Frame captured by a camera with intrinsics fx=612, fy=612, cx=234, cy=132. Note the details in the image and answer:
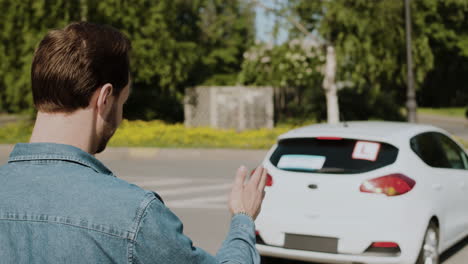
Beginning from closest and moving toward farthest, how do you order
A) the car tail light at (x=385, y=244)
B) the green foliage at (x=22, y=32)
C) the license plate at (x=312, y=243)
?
1. the car tail light at (x=385, y=244)
2. the license plate at (x=312, y=243)
3. the green foliage at (x=22, y=32)

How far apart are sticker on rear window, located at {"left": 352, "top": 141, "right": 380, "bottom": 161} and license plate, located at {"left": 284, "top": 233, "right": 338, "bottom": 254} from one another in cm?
77

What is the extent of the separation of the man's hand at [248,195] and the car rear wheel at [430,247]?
142 inches

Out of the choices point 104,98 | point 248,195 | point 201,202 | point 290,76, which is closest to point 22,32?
point 290,76

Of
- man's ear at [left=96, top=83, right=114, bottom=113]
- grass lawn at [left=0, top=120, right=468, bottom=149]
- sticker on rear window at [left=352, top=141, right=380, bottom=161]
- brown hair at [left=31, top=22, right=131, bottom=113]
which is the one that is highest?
brown hair at [left=31, top=22, right=131, bottom=113]

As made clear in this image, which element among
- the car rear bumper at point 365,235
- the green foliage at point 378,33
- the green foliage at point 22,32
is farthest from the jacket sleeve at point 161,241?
the green foliage at point 22,32

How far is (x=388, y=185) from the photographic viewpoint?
5.03m

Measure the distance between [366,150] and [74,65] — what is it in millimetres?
4155

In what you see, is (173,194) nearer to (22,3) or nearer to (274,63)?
(22,3)

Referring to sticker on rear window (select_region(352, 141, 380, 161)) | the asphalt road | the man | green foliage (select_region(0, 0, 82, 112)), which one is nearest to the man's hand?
the man

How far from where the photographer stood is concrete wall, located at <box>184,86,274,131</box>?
78.3 feet

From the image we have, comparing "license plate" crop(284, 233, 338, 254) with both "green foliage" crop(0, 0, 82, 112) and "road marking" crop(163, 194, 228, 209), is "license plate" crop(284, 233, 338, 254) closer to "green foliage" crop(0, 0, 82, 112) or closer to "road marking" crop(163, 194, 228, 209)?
"road marking" crop(163, 194, 228, 209)

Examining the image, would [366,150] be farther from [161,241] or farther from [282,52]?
[282,52]

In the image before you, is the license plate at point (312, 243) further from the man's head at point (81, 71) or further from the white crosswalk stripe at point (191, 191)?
the white crosswalk stripe at point (191, 191)

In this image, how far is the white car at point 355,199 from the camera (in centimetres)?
492
